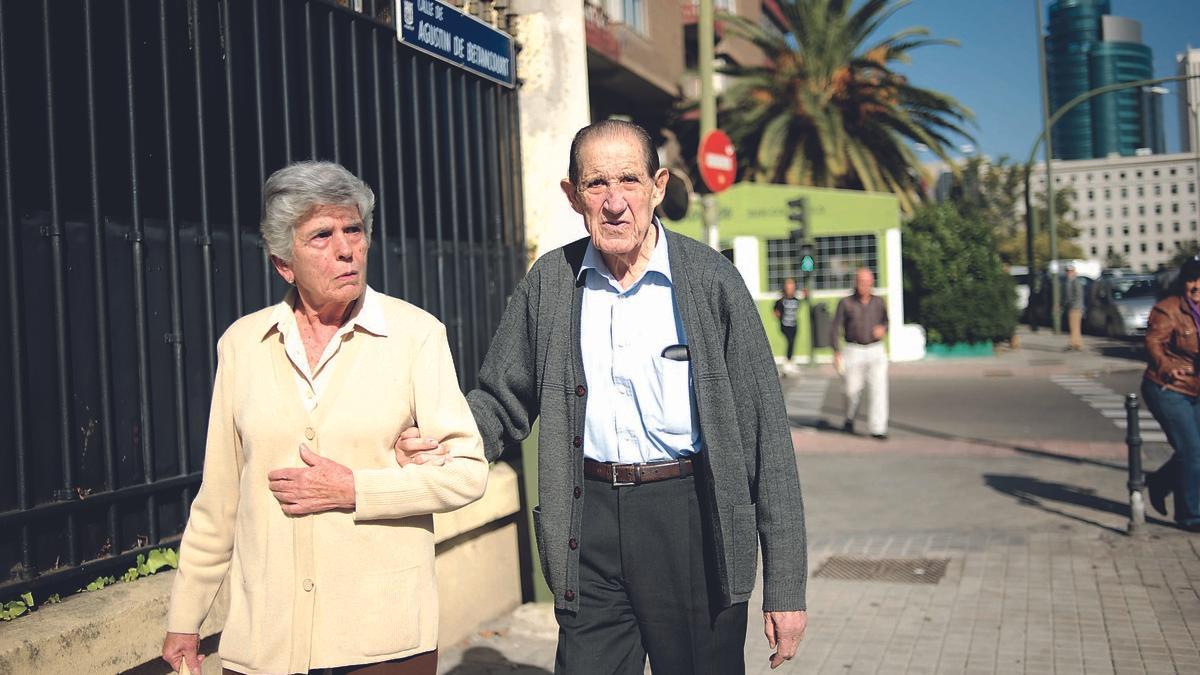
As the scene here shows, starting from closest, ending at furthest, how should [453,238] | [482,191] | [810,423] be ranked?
[453,238], [482,191], [810,423]

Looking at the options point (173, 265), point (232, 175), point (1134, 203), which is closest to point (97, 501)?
point (173, 265)

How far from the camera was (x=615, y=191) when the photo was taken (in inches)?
113

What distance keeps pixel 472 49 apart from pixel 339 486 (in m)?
3.46

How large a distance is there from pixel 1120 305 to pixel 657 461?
1157 inches

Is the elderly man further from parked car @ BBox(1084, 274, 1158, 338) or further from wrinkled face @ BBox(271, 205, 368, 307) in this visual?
parked car @ BBox(1084, 274, 1158, 338)

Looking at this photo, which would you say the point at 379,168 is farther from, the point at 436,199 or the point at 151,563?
the point at 151,563

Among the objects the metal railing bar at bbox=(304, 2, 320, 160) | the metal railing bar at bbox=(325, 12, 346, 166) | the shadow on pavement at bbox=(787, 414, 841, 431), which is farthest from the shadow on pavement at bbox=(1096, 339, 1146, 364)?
the metal railing bar at bbox=(304, 2, 320, 160)

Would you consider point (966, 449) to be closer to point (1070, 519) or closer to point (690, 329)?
point (1070, 519)

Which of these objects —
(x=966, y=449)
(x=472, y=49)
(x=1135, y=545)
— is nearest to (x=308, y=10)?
(x=472, y=49)

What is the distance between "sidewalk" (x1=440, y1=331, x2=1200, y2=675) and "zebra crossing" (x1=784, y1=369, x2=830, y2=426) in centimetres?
426

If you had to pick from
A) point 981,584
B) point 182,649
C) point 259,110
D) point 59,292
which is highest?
point 259,110

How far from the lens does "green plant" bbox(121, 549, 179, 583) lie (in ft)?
12.1

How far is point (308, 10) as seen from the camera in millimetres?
4527

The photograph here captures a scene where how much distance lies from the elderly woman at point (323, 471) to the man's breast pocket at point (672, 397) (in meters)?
0.49
